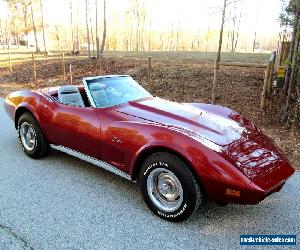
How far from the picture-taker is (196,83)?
36.1 ft

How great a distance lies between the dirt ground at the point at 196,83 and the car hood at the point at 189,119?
1775 millimetres

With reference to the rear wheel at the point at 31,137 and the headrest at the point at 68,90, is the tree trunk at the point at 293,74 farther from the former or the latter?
the rear wheel at the point at 31,137

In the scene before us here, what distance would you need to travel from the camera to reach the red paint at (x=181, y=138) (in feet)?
9.93

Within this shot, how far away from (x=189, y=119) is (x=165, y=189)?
0.94m

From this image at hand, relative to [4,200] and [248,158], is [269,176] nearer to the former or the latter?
[248,158]

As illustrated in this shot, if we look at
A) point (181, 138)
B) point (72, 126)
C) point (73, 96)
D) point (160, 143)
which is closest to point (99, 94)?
point (73, 96)

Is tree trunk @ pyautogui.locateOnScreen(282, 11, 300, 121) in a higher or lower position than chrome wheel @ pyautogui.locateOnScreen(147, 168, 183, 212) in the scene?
higher

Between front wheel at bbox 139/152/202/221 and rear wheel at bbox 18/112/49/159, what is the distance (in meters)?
2.06

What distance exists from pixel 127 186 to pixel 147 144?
967 mm

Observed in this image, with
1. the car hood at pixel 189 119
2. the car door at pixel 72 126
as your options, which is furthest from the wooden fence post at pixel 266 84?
the car door at pixel 72 126

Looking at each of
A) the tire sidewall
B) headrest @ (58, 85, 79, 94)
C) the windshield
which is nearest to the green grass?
the windshield

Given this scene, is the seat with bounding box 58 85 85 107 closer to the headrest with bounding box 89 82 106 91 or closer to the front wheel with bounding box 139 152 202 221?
the headrest with bounding box 89 82 106 91

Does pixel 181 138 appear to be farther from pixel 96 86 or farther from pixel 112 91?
pixel 96 86

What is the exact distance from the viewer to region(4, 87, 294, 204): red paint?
3.03m
